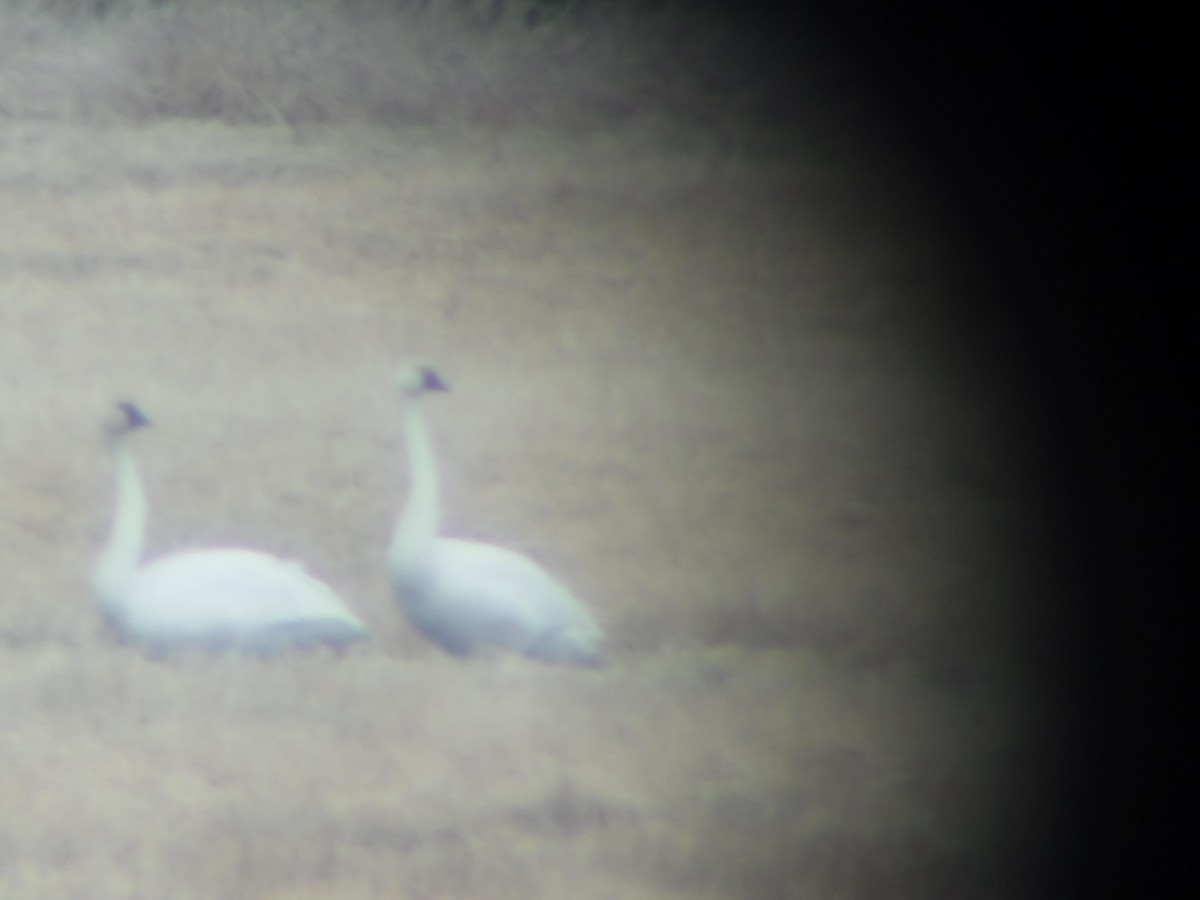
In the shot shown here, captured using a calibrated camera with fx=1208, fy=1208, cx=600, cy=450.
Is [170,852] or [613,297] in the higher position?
[613,297]

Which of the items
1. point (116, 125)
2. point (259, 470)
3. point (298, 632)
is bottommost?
point (298, 632)

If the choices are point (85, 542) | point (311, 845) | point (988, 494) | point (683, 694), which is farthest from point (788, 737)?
point (85, 542)

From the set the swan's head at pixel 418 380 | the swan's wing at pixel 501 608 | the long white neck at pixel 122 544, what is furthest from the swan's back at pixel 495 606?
the long white neck at pixel 122 544

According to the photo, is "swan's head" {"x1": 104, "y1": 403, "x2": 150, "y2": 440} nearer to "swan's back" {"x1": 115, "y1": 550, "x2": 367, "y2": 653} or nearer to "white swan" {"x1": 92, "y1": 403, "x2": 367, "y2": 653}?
"white swan" {"x1": 92, "y1": 403, "x2": 367, "y2": 653}

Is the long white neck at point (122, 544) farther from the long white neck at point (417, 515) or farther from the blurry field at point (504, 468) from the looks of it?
the long white neck at point (417, 515)

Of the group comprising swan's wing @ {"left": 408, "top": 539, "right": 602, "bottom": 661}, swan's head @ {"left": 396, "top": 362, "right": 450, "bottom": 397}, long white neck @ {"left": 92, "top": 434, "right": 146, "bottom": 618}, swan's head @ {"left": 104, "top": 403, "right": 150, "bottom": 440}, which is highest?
swan's head @ {"left": 396, "top": 362, "right": 450, "bottom": 397}

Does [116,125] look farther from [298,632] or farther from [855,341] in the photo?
[855,341]

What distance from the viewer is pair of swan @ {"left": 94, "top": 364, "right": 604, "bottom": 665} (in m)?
1.12

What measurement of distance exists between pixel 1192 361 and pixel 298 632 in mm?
882

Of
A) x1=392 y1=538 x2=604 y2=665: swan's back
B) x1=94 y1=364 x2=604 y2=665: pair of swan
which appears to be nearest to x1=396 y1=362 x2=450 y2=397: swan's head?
x1=94 y1=364 x2=604 y2=665: pair of swan

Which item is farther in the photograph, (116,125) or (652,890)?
(116,125)

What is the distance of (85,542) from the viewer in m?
1.15

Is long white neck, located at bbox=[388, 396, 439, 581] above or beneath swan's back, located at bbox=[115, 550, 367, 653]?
above

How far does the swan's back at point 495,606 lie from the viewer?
112 centimetres
